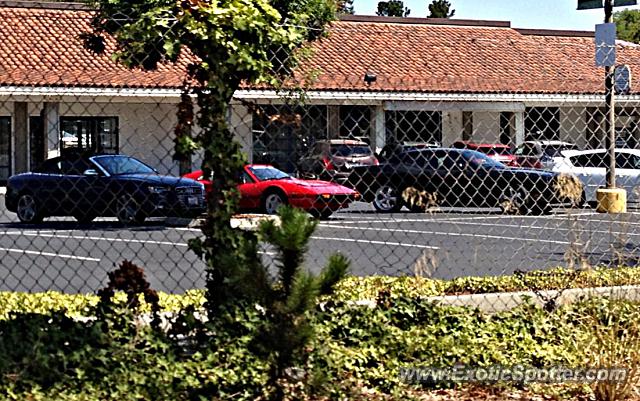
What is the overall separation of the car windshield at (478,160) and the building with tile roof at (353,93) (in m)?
0.31

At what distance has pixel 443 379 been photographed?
587 cm

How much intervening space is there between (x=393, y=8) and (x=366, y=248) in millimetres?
43293

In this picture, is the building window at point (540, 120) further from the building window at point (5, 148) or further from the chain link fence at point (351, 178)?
the building window at point (5, 148)

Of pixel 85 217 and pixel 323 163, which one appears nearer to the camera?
pixel 323 163

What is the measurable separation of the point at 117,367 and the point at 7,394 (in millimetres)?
597

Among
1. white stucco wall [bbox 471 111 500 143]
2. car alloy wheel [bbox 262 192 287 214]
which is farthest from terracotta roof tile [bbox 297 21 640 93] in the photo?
white stucco wall [bbox 471 111 500 143]

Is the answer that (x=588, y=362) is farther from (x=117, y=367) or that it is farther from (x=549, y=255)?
(x=549, y=255)

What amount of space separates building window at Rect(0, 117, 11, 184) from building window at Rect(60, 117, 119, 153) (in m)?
4.30

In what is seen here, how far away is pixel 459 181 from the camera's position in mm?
9797

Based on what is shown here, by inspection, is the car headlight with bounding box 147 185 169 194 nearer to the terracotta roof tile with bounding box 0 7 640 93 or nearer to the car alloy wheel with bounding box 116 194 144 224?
the car alloy wheel with bounding box 116 194 144 224

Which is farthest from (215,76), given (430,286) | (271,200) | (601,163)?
(601,163)

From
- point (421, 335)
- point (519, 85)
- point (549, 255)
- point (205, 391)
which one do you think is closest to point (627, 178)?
point (549, 255)

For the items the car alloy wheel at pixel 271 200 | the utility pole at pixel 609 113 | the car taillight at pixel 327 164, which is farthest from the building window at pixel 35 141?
the utility pole at pixel 609 113

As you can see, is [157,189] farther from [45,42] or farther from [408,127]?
[45,42]
